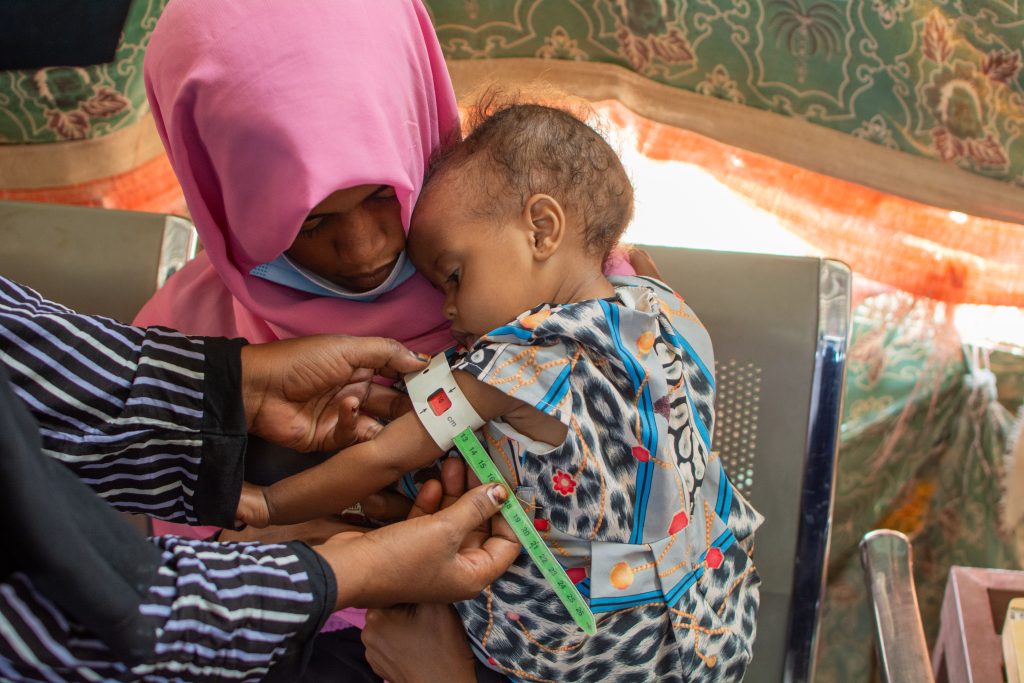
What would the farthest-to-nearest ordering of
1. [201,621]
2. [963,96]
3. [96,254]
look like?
[963,96] → [96,254] → [201,621]

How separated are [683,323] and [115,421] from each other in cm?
78

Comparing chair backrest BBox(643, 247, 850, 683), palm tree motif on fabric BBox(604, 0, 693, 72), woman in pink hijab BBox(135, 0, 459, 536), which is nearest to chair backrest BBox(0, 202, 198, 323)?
woman in pink hijab BBox(135, 0, 459, 536)

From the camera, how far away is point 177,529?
1476 millimetres

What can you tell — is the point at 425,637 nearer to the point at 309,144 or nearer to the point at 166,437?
the point at 166,437

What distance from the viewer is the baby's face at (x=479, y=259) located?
4.02 feet

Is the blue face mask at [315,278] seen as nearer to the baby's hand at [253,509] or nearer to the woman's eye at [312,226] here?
the woman's eye at [312,226]

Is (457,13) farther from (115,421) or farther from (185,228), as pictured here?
(115,421)

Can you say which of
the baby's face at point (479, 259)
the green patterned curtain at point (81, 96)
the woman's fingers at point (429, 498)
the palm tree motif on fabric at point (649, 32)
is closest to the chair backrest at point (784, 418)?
the baby's face at point (479, 259)

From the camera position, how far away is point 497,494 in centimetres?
115

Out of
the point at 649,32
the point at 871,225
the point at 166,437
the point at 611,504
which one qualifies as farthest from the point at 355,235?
the point at 871,225

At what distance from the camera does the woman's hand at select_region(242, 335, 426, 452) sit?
3.99 ft

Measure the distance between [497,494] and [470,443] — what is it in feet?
0.24

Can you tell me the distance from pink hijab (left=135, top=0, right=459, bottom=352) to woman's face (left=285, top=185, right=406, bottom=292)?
0.11 ft

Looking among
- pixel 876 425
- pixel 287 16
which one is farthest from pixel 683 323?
pixel 876 425
